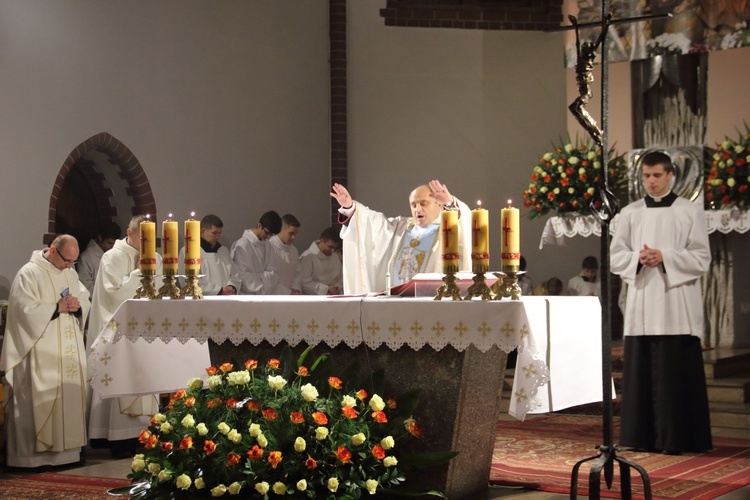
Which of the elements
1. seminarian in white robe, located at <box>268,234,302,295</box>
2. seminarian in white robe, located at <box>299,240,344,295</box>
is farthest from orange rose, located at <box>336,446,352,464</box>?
seminarian in white robe, located at <box>299,240,344,295</box>

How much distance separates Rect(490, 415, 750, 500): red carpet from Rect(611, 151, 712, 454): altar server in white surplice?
180 millimetres

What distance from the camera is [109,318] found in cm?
802

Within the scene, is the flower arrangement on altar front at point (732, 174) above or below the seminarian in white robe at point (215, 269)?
above

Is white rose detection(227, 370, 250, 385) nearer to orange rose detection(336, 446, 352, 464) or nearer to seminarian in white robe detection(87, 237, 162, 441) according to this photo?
orange rose detection(336, 446, 352, 464)

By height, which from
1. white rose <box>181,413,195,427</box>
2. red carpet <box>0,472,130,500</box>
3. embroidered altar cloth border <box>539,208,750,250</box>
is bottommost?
red carpet <box>0,472,130,500</box>

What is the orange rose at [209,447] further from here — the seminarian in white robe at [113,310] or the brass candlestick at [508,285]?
the seminarian in white robe at [113,310]

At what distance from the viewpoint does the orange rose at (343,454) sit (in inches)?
186

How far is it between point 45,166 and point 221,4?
11.3 feet

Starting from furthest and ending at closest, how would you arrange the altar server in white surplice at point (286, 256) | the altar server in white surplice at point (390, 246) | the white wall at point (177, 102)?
the altar server in white surplice at point (286, 256), the white wall at point (177, 102), the altar server in white surplice at point (390, 246)

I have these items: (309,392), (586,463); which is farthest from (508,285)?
(586,463)

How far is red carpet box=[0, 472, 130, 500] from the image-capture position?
617cm

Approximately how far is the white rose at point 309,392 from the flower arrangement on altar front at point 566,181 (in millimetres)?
6429

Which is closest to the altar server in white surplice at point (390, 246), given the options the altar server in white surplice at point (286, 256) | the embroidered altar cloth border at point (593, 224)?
the embroidered altar cloth border at point (593, 224)

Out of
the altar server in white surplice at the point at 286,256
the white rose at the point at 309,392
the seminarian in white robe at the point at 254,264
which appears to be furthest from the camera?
the altar server in white surplice at the point at 286,256
